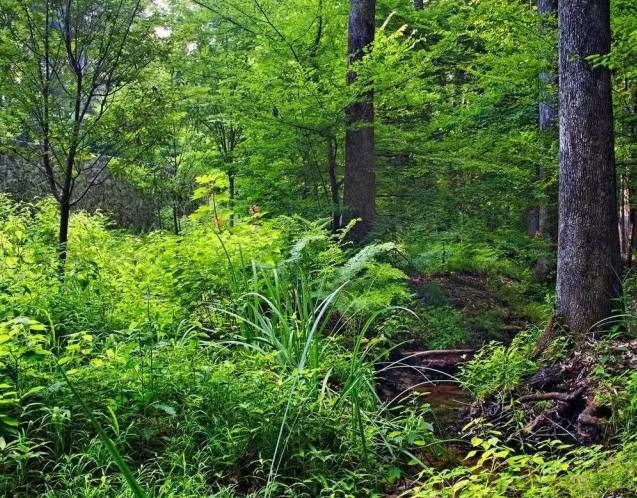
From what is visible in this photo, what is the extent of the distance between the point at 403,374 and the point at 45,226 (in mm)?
4537

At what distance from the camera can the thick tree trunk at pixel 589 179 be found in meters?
4.64

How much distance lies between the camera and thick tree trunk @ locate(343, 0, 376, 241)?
24.2 feet

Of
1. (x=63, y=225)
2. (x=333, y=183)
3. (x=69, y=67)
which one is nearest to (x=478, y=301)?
(x=333, y=183)

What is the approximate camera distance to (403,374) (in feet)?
16.8

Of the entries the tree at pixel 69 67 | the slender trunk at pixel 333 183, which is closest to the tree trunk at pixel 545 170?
the slender trunk at pixel 333 183

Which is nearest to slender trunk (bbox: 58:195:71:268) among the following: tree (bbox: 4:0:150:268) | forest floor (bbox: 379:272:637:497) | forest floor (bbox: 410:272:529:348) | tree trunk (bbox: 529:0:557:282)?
tree (bbox: 4:0:150:268)

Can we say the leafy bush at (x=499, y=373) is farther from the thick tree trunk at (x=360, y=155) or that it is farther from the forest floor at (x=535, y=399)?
the thick tree trunk at (x=360, y=155)

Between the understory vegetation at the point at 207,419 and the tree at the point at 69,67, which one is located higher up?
the tree at the point at 69,67

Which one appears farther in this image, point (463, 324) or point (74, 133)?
point (463, 324)

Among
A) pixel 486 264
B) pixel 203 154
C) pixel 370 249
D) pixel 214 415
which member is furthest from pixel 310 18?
pixel 214 415

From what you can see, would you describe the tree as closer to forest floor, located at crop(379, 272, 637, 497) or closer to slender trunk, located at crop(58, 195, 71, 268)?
slender trunk, located at crop(58, 195, 71, 268)

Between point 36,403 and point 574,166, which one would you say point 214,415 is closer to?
point 36,403

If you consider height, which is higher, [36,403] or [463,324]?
[36,403]

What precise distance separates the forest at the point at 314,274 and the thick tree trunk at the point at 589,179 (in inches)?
0.8
